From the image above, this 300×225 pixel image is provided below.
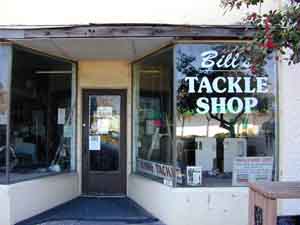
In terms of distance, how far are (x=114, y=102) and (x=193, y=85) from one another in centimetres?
255

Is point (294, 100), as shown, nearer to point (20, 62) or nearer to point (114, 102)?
point (114, 102)

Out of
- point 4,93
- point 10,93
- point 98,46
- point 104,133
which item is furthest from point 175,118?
point 4,93

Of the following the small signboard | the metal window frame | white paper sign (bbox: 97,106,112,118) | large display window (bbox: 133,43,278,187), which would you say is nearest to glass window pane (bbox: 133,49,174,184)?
the small signboard

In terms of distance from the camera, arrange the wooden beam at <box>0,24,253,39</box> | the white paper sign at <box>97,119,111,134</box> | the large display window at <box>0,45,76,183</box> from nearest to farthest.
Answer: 1. the wooden beam at <box>0,24,253,39</box>
2. the large display window at <box>0,45,76,183</box>
3. the white paper sign at <box>97,119,111,134</box>

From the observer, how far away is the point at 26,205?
7.96 metres

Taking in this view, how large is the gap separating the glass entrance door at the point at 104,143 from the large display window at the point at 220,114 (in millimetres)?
2019

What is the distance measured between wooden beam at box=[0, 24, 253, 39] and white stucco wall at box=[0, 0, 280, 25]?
1.65 ft

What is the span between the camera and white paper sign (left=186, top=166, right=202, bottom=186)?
769 cm

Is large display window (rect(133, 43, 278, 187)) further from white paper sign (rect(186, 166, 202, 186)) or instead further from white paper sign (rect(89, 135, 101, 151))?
white paper sign (rect(89, 135, 101, 151))

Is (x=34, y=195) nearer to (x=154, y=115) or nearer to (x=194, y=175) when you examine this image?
(x=154, y=115)

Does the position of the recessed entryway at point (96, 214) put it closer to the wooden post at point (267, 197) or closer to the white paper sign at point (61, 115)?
the white paper sign at point (61, 115)

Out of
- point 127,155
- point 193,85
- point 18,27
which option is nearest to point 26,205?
point 127,155

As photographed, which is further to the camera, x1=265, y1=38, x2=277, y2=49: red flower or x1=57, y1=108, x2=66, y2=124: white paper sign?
x1=57, y1=108, x2=66, y2=124: white paper sign

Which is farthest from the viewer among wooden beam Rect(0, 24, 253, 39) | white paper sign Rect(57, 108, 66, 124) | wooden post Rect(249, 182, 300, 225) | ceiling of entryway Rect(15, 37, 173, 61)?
white paper sign Rect(57, 108, 66, 124)
